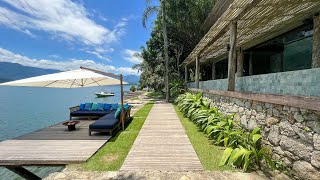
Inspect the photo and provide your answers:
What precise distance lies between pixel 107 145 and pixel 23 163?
2447 mm

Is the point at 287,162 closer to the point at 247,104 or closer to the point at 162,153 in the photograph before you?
the point at 247,104

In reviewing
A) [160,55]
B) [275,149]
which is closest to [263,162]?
[275,149]

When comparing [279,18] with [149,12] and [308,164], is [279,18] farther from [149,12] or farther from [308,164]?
[149,12]

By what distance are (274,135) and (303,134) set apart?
1.00 meters

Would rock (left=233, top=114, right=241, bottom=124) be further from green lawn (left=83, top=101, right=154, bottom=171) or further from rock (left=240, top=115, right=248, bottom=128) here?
green lawn (left=83, top=101, right=154, bottom=171)

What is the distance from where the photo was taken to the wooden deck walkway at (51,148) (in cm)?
576

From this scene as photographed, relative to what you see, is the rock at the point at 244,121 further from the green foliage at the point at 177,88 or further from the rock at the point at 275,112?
the green foliage at the point at 177,88

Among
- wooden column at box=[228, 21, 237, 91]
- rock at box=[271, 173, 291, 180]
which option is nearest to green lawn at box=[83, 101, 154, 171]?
rock at box=[271, 173, 291, 180]

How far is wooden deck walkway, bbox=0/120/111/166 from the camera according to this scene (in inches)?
227

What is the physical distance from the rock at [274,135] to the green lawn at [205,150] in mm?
1222

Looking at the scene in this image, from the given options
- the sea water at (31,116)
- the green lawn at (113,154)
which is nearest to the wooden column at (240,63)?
the green lawn at (113,154)

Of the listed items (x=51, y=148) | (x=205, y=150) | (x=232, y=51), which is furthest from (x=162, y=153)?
(x=232, y=51)

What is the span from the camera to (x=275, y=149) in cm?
504

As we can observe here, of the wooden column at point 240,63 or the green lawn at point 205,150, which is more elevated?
the wooden column at point 240,63
